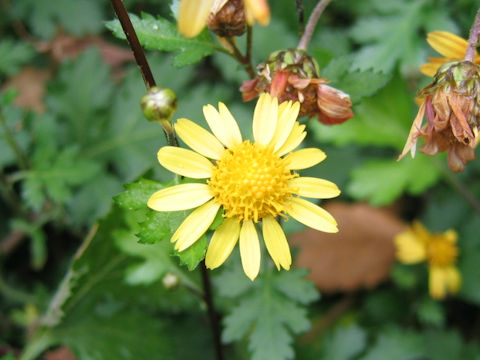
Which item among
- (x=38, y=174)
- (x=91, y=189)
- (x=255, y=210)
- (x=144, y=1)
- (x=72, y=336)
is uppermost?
(x=144, y=1)

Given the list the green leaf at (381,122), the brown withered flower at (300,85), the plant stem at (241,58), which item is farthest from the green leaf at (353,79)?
the green leaf at (381,122)

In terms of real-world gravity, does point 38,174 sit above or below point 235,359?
above

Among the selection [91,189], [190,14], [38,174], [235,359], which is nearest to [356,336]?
[235,359]

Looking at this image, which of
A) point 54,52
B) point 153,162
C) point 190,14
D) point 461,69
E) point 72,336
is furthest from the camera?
point 54,52

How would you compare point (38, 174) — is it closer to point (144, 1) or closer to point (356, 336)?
point (144, 1)

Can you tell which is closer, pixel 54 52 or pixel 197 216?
pixel 197 216

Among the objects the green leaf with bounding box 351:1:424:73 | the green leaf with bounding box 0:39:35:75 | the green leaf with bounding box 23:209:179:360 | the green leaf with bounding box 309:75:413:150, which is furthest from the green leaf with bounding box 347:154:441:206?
the green leaf with bounding box 0:39:35:75

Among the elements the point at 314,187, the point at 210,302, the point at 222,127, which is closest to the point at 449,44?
the point at 314,187

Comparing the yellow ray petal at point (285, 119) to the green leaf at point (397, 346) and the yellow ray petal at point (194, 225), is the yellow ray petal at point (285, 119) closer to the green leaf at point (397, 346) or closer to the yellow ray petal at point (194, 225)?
the yellow ray petal at point (194, 225)

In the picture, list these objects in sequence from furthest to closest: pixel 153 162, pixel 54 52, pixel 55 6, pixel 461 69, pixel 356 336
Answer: pixel 54 52 → pixel 55 6 → pixel 153 162 → pixel 356 336 → pixel 461 69
